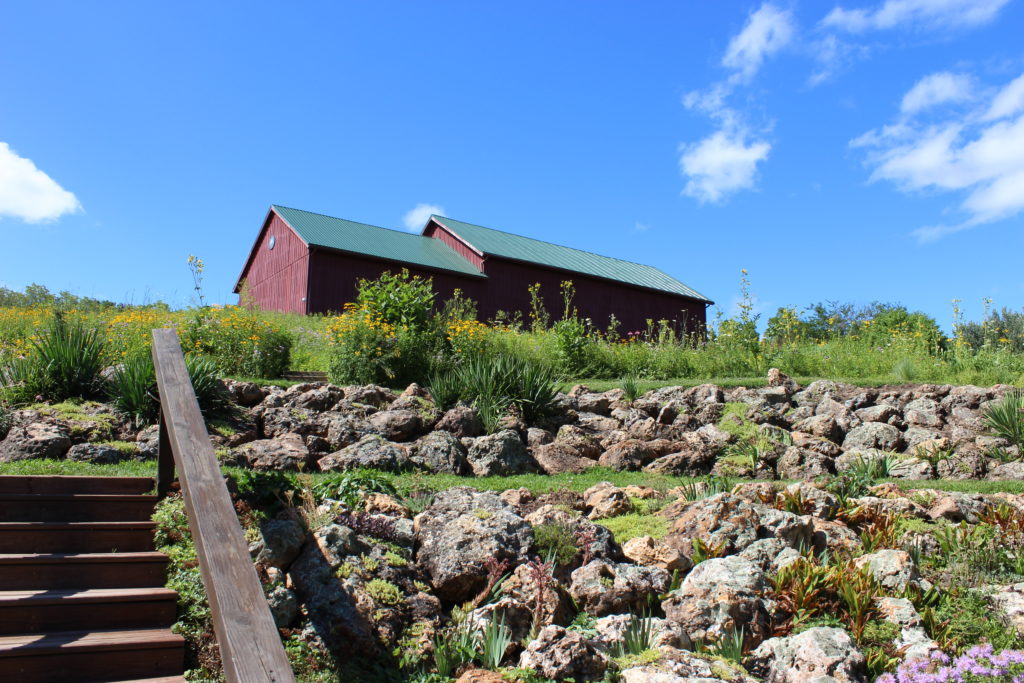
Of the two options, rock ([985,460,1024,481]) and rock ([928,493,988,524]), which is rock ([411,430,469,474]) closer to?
rock ([928,493,988,524])

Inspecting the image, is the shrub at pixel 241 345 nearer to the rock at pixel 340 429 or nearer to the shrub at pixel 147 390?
the shrub at pixel 147 390

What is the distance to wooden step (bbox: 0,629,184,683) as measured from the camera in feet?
12.3

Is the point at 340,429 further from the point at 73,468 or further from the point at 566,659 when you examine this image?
the point at 566,659

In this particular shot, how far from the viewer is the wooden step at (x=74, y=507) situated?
16.9 ft

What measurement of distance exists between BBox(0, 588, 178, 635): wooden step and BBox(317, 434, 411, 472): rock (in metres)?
3.46

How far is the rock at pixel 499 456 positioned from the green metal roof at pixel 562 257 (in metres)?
20.7

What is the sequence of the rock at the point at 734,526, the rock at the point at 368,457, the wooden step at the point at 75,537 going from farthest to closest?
the rock at the point at 368,457 → the rock at the point at 734,526 → the wooden step at the point at 75,537

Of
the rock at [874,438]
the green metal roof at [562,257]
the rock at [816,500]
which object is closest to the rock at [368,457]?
the rock at [816,500]

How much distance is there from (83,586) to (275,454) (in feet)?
11.1

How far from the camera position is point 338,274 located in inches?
1033

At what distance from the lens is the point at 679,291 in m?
36.2

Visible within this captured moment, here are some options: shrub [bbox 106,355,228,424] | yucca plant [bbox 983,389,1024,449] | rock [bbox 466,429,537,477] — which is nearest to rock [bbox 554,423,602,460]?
rock [bbox 466,429,537,477]

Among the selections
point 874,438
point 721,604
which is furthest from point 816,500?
point 874,438

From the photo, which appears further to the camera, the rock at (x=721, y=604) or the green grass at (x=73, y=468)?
the green grass at (x=73, y=468)
